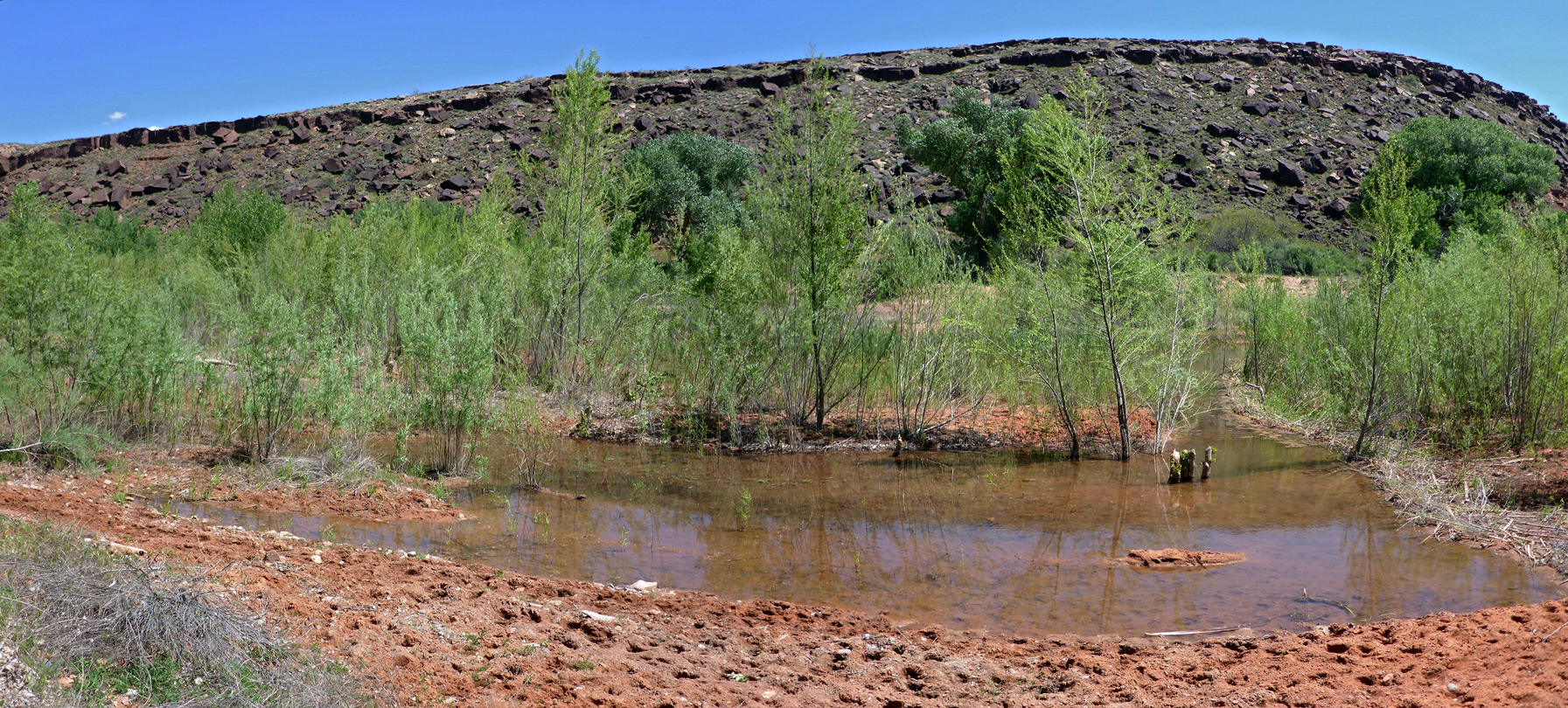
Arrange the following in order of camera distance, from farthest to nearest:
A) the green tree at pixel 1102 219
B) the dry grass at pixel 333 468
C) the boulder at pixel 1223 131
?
1. the boulder at pixel 1223 131
2. the green tree at pixel 1102 219
3. the dry grass at pixel 333 468

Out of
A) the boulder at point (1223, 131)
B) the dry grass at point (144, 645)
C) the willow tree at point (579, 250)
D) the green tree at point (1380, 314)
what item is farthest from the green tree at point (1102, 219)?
the boulder at point (1223, 131)

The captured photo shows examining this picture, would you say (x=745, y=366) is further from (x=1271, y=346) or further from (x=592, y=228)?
(x=1271, y=346)

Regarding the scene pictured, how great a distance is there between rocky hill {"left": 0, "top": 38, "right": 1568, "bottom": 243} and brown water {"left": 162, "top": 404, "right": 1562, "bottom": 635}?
30.8 metres

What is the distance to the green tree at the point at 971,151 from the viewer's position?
30000 millimetres

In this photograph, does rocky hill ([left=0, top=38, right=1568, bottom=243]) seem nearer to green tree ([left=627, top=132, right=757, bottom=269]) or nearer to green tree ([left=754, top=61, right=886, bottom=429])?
green tree ([left=627, top=132, right=757, bottom=269])

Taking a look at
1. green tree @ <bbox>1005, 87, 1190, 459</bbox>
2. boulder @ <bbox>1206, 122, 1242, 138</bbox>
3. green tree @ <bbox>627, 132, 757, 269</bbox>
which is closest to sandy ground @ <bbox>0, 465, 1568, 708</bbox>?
green tree @ <bbox>1005, 87, 1190, 459</bbox>

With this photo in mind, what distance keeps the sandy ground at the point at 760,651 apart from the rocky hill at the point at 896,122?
118 ft

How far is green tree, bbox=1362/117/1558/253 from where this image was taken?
33875mm

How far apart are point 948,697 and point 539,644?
211cm

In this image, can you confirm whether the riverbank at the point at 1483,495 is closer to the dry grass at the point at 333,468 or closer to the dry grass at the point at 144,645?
the dry grass at the point at 144,645

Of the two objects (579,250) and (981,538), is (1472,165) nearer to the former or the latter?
(579,250)

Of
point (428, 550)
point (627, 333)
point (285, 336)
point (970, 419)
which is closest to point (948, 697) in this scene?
point (428, 550)

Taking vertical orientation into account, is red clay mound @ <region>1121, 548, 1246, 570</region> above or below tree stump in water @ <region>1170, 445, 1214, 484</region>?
below

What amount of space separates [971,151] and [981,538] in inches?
943
